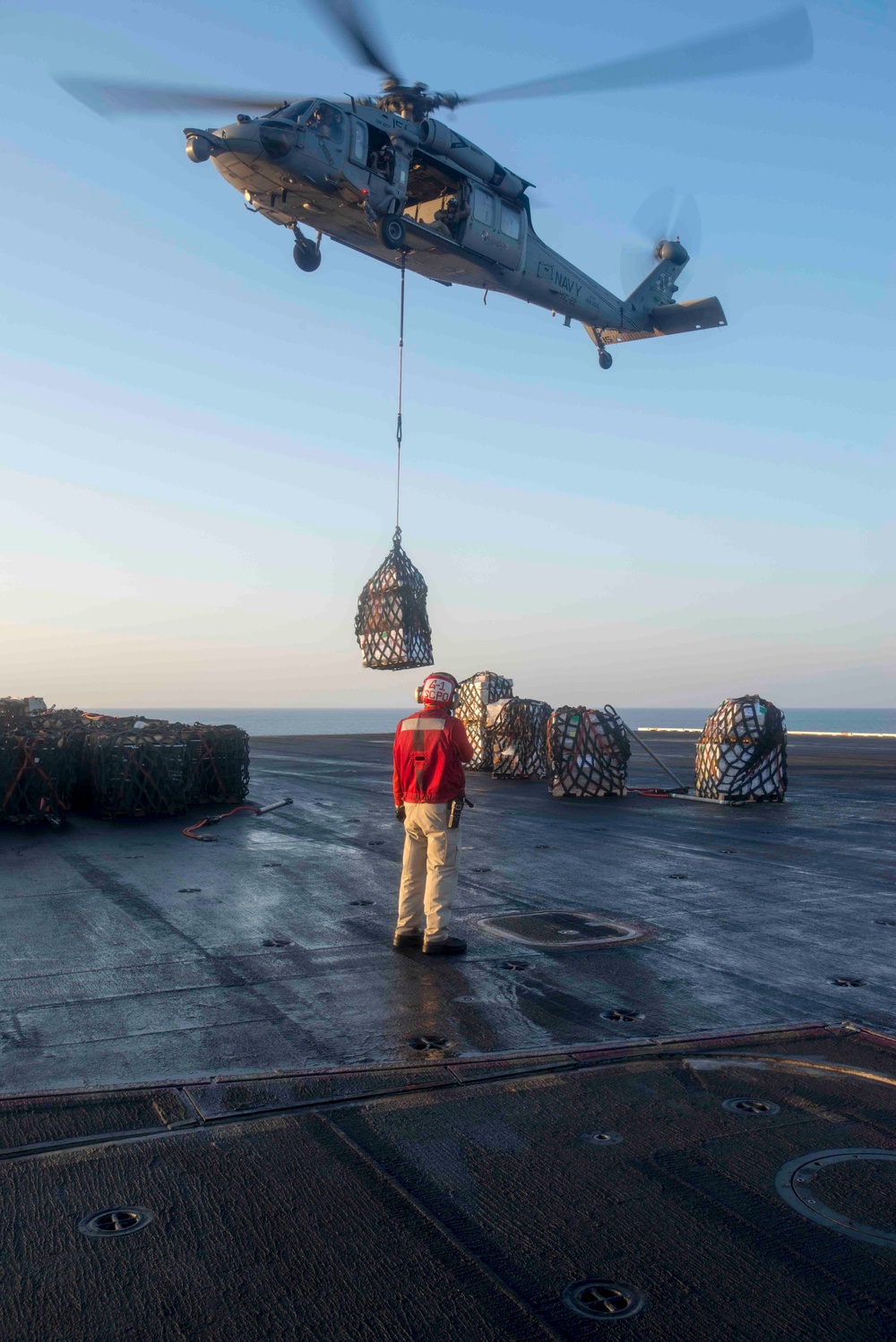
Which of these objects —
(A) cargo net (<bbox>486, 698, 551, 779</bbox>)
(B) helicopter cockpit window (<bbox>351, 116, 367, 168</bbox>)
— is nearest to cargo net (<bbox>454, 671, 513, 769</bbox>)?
(A) cargo net (<bbox>486, 698, 551, 779</bbox>)

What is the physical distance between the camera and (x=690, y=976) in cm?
629

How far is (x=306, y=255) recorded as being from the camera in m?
17.7

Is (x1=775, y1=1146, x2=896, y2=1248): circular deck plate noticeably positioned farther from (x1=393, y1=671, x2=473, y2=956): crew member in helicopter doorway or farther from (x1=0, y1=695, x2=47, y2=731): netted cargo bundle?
(x1=0, y1=695, x2=47, y2=731): netted cargo bundle

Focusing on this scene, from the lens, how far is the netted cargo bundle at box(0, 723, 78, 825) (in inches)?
496

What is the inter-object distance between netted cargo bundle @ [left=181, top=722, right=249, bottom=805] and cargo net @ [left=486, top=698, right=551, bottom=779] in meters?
6.92

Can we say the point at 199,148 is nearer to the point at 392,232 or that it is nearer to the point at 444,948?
the point at 392,232

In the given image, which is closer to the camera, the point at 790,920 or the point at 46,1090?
the point at 46,1090

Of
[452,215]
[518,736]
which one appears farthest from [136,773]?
[452,215]

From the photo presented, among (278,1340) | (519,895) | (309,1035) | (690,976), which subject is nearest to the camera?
(278,1340)

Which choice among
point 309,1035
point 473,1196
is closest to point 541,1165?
point 473,1196

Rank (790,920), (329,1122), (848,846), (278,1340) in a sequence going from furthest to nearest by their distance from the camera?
(848,846) → (790,920) → (329,1122) → (278,1340)

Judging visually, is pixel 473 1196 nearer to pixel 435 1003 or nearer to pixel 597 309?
pixel 435 1003

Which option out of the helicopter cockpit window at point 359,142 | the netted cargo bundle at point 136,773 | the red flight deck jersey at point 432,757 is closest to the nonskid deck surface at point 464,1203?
the red flight deck jersey at point 432,757

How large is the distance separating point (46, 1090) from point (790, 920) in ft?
19.1
